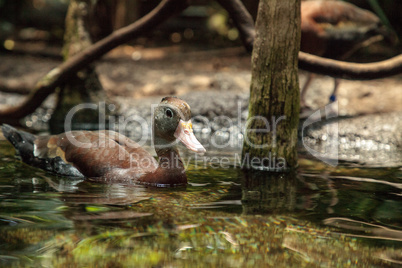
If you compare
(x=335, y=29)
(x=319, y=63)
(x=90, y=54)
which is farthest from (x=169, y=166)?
(x=335, y=29)

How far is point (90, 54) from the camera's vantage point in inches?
253

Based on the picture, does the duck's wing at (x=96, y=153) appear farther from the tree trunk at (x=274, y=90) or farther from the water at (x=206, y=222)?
the tree trunk at (x=274, y=90)

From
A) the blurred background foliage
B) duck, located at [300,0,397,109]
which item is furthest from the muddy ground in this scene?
duck, located at [300,0,397,109]

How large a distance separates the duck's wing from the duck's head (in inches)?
15.9

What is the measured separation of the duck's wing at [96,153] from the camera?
4.55 meters

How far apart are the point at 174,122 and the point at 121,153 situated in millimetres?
670

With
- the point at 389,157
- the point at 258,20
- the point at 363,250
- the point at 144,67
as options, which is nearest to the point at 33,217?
the point at 363,250

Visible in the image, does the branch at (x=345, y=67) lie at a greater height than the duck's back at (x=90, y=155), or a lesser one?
greater

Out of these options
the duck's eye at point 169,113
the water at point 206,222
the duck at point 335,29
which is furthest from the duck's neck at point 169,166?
the duck at point 335,29

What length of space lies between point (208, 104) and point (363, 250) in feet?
15.7

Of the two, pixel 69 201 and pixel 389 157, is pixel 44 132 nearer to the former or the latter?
pixel 69 201

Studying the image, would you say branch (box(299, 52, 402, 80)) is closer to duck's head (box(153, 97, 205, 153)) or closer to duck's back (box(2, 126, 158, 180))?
duck's head (box(153, 97, 205, 153))

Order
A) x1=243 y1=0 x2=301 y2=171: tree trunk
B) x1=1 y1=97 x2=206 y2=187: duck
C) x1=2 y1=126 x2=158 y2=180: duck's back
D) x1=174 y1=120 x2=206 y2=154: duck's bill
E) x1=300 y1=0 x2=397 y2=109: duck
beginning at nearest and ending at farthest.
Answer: x1=174 y1=120 x2=206 y2=154: duck's bill → x1=1 y1=97 x2=206 y2=187: duck → x1=2 y1=126 x2=158 y2=180: duck's back → x1=243 y1=0 x2=301 y2=171: tree trunk → x1=300 y1=0 x2=397 y2=109: duck

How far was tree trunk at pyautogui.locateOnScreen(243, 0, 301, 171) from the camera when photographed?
470cm
